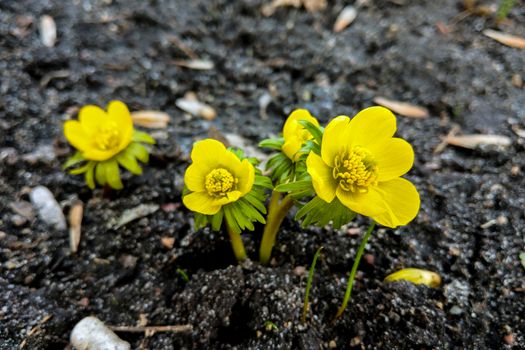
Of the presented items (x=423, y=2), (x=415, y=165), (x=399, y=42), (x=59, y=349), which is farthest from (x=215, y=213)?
(x=423, y=2)

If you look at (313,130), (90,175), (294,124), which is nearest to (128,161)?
(90,175)

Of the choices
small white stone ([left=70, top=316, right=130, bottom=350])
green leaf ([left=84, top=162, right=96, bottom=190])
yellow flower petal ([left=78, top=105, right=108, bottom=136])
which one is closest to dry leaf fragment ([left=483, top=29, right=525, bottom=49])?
yellow flower petal ([left=78, top=105, right=108, bottom=136])

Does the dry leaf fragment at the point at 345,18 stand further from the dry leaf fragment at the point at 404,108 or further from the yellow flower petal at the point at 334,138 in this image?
the yellow flower petal at the point at 334,138

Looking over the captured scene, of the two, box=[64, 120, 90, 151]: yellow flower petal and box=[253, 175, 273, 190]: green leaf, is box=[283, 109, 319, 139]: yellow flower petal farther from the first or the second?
box=[64, 120, 90, 151]: yellow flower petal

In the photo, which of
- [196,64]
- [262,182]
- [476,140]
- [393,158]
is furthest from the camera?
[196,64]

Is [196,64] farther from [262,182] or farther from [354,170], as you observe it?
[354,170]

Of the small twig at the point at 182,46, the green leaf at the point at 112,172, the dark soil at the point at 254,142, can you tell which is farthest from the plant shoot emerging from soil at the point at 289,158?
the small twig at the point at 182,46
